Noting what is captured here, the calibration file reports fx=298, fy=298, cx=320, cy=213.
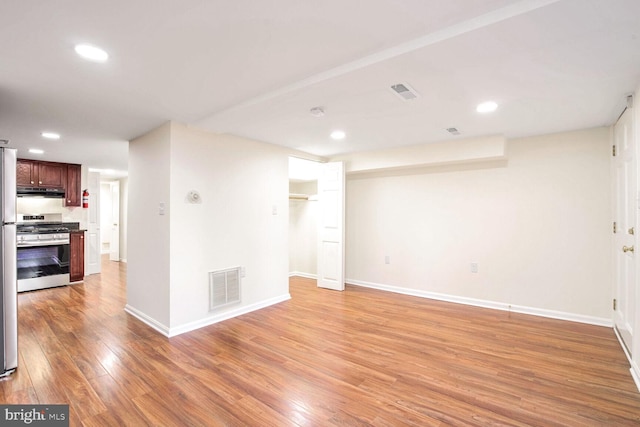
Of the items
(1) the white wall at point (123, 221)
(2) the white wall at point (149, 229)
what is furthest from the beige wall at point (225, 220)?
(1) the white wall at point (123, 221)

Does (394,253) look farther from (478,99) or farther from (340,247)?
(478,99)

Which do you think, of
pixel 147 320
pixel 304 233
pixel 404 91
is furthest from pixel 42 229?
pixel 404 91

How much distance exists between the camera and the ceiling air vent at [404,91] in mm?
2275

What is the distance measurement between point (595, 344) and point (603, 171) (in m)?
1.94

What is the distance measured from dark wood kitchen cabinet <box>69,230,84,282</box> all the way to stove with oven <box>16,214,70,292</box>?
0.11 metres

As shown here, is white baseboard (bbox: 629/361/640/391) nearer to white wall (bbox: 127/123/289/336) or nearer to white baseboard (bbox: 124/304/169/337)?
white wall (bbox: 127/123/289/336)

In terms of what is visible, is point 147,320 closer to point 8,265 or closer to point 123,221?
point 8,265

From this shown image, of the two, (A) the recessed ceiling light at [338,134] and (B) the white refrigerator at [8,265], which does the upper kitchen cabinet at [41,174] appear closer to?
(B) the white refrigerator at [8,265]

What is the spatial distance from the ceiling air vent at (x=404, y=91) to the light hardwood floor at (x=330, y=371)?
2.27 metres

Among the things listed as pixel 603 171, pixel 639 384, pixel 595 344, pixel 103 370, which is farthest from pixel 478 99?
pixel 103 370

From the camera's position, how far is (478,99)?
258 cm

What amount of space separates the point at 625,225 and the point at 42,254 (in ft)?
26.8

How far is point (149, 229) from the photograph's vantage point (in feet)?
11.7

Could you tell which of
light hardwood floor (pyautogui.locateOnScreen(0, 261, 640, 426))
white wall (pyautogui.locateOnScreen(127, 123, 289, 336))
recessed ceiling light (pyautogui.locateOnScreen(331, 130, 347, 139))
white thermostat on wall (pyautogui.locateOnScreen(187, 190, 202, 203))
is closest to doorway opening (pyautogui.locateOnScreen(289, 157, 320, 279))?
white wall (pyautogui.locateOnScreen(127, 123, 289, 336))
